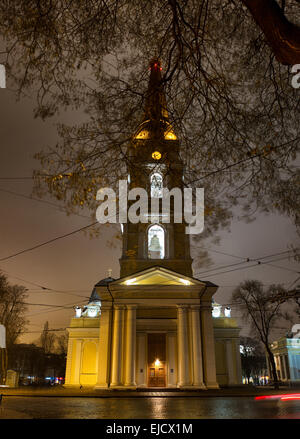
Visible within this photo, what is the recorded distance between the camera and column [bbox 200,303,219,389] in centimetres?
2462

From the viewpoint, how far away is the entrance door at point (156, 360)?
2703 centimetres

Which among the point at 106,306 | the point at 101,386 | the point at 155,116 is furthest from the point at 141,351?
the point at 155,116

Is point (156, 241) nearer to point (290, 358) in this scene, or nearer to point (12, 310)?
point (12, 310)

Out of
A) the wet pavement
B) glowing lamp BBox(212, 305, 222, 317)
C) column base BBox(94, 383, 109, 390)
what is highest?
glowing lamp BBox(212, 305, 222, 317)

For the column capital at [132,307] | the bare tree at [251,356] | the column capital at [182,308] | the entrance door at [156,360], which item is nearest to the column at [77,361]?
the entrance door at [156,360]

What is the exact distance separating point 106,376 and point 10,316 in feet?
44.5

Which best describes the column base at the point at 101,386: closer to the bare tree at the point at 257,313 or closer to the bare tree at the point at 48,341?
the bare tree at the point at 257,313

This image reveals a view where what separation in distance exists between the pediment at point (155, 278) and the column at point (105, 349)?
2409mm

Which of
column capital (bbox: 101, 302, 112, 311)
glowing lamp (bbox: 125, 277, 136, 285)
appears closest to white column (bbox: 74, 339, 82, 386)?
column capital (bbox: 101, 302, 112, 311)

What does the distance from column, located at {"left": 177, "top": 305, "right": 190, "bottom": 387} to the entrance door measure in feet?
10.5

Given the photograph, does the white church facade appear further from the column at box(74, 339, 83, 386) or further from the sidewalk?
the sidewalk
